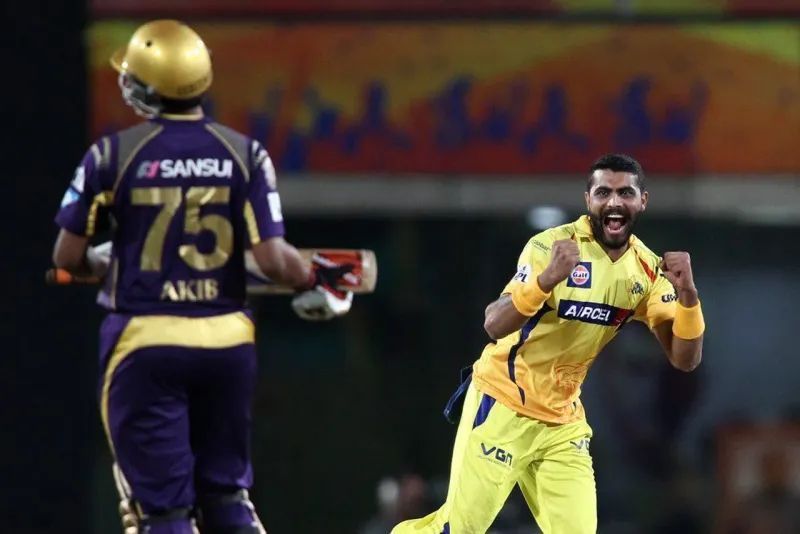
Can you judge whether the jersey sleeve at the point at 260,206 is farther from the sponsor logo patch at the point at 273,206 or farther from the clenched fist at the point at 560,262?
the clenched fist at the point at 560,262

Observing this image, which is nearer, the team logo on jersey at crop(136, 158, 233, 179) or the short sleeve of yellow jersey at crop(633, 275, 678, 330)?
the team logo on jersey at crop(136, 158, 233, 179)

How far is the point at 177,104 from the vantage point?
605 centimetres

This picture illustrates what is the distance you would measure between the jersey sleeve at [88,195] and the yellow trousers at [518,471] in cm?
175

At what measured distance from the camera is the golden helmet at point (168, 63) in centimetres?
598

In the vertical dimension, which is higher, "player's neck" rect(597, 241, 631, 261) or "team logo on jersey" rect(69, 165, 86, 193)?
"team logo on jersey" rect(69, 165, 86, 193)

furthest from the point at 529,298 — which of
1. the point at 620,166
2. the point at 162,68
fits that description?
the point at 162,68

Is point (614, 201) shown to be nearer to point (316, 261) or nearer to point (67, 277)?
point (316, 261)

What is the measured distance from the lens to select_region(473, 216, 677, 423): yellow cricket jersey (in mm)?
6719

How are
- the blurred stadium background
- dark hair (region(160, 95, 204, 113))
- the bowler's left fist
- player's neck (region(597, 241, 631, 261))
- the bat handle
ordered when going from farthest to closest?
the blurred stadium background, player's neck (region(597, 241, 631, 261)), the bowler's left fist, the bat handle, dark hair (region(160, 95, 204, 113))

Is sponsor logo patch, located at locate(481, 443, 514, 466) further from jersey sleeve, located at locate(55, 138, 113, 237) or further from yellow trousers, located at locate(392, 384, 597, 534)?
jersey sleeve, located at locate(55, 138, 113, 237)

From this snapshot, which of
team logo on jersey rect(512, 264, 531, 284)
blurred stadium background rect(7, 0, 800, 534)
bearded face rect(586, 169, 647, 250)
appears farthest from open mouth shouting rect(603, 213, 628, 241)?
blurred stadium background rect(7, 0, 800, 534)

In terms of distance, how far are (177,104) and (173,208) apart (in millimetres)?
362

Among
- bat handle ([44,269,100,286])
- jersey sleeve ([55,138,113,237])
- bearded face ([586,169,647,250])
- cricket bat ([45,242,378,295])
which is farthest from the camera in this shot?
bearded face ([586,169,647,250])

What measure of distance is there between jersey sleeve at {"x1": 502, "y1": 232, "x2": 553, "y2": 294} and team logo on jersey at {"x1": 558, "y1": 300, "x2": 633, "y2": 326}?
9.4 inches
